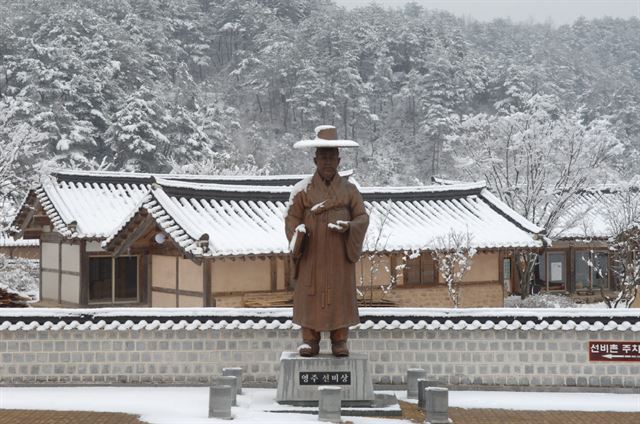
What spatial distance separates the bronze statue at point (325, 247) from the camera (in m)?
9.64

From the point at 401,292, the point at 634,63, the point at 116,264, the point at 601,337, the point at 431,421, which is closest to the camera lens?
the point at 431,421

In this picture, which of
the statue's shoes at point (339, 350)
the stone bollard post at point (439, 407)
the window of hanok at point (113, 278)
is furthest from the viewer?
the window of hanok at point (113, 278)

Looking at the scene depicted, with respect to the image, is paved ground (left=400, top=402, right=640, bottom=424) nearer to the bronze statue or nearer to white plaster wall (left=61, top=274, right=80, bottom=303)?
the bronze statue

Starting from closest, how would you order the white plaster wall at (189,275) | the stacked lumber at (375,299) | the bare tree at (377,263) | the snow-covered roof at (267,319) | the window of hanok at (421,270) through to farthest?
1. the snow-covered roof at (267,319)
2. the white plaster wall at (189,275)
3. the stacked lumber at (375,299)
4. the bare tree at (377,263)
5. the window of hanok at (421,270)

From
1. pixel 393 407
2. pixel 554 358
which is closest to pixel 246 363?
pixel 393 407

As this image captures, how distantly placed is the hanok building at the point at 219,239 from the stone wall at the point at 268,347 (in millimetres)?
5283

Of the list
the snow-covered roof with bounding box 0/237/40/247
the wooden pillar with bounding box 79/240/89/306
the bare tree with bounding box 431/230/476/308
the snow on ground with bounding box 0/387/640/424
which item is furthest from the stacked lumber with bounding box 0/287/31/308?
the snow-covered roof with bounding box 0/237/40/247

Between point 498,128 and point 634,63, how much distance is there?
70755mm

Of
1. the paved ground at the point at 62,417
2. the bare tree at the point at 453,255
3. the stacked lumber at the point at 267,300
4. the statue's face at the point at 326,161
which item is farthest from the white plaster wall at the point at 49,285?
the statue's face at the point at 326,161

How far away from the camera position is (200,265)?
60.3 feet

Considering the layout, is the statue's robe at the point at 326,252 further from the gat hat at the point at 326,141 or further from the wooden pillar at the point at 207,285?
the wooden pillar at the point at 207,285

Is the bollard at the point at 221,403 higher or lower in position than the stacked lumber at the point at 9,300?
lower

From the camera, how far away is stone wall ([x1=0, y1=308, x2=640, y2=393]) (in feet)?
38.5

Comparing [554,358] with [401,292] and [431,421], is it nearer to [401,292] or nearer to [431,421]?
[431,421]
